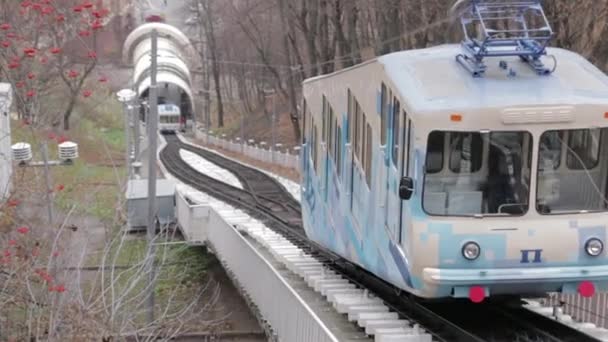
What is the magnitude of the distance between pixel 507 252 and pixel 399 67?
8.22 ft

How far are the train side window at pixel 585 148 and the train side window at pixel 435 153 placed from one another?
1332 millimetres

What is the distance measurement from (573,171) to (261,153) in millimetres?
45584

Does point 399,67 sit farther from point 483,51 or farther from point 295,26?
point 295,26

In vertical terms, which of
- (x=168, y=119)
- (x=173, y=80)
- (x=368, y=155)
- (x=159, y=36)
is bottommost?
(x=168, y=119)

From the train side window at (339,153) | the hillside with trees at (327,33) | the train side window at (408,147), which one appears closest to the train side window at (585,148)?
the train side window at (408,147)

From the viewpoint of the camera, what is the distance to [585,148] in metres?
10.0

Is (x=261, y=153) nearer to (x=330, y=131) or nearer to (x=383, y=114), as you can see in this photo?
(x=330, y=131)

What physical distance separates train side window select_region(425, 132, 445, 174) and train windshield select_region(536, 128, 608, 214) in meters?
1.02

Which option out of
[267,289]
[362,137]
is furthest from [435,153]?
[267,289]

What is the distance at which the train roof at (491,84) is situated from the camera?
9.91m

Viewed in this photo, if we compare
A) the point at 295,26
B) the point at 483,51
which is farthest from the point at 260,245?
the point at 295,26

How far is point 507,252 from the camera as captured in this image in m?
9.69

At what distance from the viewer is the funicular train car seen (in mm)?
9711

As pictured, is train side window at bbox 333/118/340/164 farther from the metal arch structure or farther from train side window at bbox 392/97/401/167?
the metal arch structure
